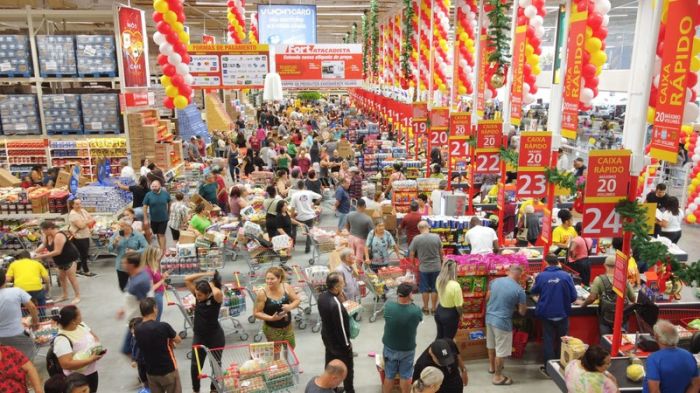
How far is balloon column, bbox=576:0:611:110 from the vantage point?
693 cm

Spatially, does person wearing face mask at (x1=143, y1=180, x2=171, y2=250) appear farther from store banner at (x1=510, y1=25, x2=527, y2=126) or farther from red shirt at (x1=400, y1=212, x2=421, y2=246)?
store banner at (x1=510, y1=25, x2=527, y2=126)

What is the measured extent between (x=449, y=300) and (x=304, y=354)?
A: 88.7 inches

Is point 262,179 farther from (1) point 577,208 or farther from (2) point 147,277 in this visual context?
(1) point 577,208

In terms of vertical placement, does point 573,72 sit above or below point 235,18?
below

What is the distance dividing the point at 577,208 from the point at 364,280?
3.36m

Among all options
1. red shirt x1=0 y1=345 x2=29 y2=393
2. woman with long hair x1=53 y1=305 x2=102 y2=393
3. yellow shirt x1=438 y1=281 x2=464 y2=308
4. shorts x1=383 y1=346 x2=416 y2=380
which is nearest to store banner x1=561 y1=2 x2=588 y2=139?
yellow shirt x1=438 y1=281 x2=464 y2=308

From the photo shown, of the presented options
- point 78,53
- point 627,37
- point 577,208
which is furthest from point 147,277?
point 627,37

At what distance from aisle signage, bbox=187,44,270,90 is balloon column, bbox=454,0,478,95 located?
5.07m

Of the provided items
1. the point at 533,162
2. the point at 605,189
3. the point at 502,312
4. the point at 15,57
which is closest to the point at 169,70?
the point at 15,57

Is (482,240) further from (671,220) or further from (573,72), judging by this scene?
(671,220)

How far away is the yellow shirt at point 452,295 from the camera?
6391mm

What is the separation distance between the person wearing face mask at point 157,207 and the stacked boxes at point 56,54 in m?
5.26

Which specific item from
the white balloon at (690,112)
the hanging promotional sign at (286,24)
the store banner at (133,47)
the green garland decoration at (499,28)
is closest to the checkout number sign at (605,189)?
the white balloon at (690,112)

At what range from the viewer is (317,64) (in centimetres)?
1570
